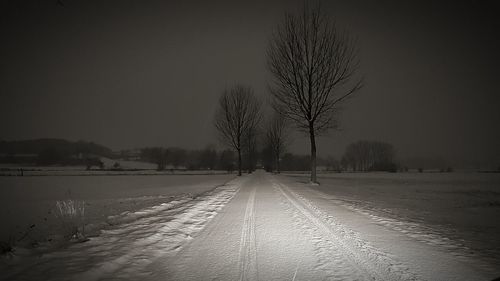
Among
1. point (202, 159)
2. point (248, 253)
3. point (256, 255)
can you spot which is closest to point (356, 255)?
point (256, 255)

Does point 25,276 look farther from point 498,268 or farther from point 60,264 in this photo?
point 498,268

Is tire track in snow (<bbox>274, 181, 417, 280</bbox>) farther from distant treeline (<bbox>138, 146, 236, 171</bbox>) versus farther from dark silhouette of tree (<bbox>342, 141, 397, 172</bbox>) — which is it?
dark silhouette of tree (<bbox>342, 141, 397, 172</bbox>)

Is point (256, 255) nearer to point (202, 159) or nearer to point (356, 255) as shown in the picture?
point (356, 255)

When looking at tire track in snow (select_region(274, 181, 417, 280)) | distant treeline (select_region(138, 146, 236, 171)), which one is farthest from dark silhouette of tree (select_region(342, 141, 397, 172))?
tire track in snow (select_region(274, 181, 417, 280))

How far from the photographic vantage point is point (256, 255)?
4566mm

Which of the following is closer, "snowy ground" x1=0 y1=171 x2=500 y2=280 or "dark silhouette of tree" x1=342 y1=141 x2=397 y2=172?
"snowy ground" x1=0 y1=171 x2=500 y2=280

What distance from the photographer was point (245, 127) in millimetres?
43062

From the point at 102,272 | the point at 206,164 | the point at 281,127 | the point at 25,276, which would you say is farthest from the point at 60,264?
the point at 206,164

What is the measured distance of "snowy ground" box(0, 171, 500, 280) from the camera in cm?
376

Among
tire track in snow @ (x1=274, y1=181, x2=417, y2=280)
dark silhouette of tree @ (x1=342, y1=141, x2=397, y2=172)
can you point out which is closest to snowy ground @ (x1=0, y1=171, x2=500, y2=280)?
tire track in snow @ (x1=274, y1=181, x2=417, y2=280)

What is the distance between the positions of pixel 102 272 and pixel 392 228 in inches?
272

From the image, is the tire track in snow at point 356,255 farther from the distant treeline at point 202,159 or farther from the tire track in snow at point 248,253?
the distant treeline at point 202,159

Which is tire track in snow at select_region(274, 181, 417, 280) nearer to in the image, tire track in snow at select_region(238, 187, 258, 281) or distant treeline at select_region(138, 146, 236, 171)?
tire track in snow at select_region(238, 187, 258, 281)

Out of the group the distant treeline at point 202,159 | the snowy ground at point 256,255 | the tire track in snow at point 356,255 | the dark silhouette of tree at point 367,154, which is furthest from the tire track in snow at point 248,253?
the dark silhouette of tree at point 367,154
